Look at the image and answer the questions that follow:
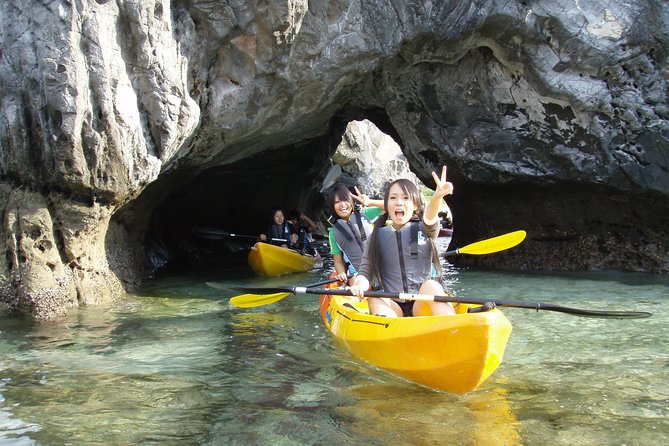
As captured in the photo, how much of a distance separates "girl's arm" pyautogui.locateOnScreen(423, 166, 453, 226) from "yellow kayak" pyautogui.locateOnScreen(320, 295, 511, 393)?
75 cm

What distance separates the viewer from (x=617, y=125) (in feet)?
28.7

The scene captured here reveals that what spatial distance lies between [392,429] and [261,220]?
42.6ft

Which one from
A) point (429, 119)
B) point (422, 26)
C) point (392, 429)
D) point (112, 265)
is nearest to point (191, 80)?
point (112, 265)

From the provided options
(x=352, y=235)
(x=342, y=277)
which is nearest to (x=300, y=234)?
(x=352, y=235)

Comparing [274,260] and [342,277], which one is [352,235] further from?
[274,260]

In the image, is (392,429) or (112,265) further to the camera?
(112,265)

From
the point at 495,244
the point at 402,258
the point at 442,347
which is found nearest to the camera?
the point at 442,347

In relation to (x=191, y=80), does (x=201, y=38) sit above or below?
above

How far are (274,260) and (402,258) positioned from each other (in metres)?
6.33

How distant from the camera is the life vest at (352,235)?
21.5 ft

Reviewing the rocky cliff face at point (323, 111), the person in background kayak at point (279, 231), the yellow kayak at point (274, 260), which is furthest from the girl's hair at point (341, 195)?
the person in background kayak at point (279, 231)

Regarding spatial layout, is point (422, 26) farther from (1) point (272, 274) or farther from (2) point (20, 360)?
(2) point (20, 360)

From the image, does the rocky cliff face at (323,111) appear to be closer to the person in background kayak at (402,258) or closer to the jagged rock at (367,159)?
the person in background kayak at (402,258)

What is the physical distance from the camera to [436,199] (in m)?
4.12
